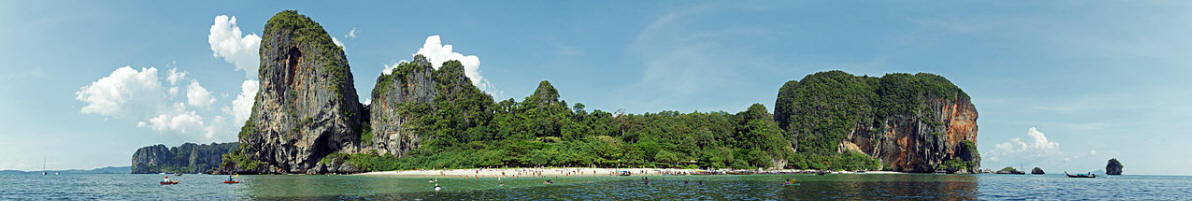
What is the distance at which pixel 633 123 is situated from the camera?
13938 centimetres

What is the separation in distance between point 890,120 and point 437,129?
403ft

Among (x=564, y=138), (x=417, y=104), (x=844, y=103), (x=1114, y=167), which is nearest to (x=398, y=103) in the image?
(x=417, y=104)

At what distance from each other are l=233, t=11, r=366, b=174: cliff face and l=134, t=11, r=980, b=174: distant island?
225mm

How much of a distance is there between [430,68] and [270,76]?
35.0 meters

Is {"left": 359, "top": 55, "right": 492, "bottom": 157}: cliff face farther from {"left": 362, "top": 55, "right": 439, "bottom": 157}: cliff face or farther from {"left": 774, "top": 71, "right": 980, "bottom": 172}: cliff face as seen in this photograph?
{"left": 774, "top": 71, "right": 980, "bottom": 172}: cliff face

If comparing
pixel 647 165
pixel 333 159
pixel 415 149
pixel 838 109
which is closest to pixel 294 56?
pixel 333 159

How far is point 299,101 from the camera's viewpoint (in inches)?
5561

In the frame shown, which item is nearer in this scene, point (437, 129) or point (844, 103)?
point (437, 129)

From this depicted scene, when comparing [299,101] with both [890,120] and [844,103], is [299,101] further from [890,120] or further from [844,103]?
[890,120]

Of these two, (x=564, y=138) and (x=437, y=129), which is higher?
(x=437, y=129)

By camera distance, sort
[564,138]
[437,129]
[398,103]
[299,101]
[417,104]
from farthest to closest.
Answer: [398,103]
[417,104]
[299,101]
[437,129]
[564,138]

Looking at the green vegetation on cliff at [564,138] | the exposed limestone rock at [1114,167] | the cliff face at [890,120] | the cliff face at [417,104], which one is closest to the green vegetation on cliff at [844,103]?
the cliff face at [890,120]

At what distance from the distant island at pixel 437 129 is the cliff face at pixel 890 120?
2.70 feet

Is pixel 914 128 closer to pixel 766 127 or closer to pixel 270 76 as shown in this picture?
pixel 766 127
